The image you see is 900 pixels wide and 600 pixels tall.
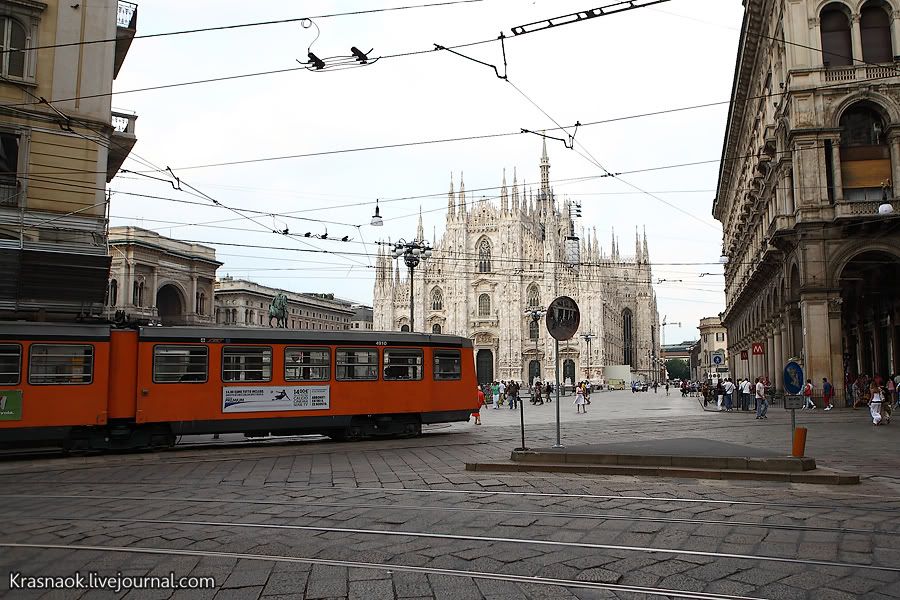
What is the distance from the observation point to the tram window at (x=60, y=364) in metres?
12.3

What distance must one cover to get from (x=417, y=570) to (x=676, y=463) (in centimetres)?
543

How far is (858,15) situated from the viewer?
2208 centimetres

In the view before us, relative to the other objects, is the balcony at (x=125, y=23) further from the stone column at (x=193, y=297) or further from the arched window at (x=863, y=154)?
the stone column at (x=193, y=297)

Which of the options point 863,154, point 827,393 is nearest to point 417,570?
point 827,393

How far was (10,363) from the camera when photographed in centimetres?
1212

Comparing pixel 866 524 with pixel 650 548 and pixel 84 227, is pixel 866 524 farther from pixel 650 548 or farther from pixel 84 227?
pixel 84 227

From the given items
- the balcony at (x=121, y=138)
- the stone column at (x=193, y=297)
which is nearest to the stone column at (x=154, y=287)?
the stone column at (x=193, y=297)

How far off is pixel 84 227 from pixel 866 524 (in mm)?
16423

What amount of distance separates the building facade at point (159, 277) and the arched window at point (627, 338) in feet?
197

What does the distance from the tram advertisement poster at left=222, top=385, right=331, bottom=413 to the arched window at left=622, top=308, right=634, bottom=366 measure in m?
81.3

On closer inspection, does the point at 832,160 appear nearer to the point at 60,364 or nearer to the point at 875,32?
the point at 875,32

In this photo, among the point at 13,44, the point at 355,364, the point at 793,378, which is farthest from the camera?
the point at 13,44

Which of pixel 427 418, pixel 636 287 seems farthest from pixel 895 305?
pixel 636 287

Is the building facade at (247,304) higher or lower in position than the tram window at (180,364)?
higher
